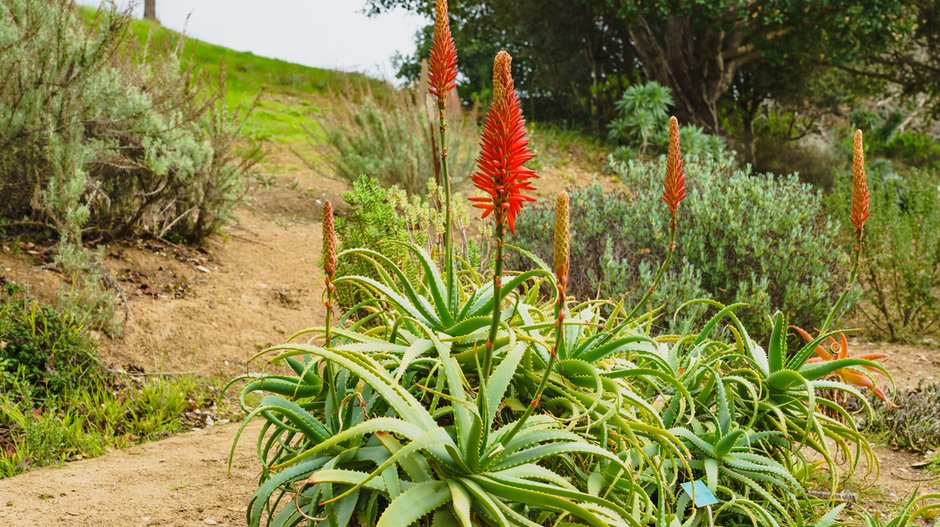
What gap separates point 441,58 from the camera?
69.5 inches

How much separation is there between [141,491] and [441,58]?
7.32 feet

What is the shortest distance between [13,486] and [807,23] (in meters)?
11.7

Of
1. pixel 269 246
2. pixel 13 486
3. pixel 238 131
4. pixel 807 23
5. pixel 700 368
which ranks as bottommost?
pixel 13 486

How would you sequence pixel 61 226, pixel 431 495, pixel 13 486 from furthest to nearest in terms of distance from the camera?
1. pixel 61 226
2. pixel 13 486
3. pixel 431 495

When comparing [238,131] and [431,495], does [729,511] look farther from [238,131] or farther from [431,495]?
[238,131]

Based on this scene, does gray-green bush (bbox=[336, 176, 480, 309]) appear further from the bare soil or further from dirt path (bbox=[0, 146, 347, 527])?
the bare soil

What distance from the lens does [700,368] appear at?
9.14ft

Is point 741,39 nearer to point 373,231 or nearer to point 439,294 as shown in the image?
point 373,231

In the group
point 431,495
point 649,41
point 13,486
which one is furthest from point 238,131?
point 649,41

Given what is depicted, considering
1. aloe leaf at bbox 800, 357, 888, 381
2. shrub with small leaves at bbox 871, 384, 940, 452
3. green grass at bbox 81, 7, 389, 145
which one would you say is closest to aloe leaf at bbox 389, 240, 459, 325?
aloe leaf at bbox 800, 357, 888, 381

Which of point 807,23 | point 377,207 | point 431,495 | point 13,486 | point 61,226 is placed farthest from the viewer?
point 807,23

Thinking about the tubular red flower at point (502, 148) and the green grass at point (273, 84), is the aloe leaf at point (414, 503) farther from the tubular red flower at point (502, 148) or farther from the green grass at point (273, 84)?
the green grass at point (273, 84)

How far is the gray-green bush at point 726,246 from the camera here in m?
5.56

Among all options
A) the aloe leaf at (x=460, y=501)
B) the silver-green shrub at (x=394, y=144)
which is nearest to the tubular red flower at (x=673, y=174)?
the aloe leaf at (x=460, y=501)
